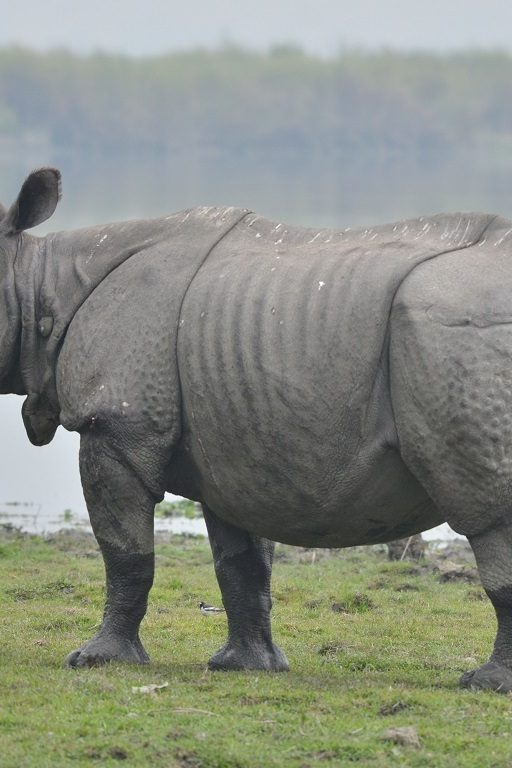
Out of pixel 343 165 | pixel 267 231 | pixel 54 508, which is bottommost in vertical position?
pixel 343 165

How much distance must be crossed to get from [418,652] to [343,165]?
8797 centimetres

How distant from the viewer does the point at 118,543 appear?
8781 mm

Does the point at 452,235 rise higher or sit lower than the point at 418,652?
higher

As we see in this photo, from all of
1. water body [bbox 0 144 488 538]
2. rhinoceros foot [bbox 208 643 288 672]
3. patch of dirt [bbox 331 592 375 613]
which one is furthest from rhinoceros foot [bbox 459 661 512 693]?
water body [bbox 0 144 488 538]

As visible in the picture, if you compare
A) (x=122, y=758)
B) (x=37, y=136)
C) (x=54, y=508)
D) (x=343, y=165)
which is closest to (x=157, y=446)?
(x=122, y=758)

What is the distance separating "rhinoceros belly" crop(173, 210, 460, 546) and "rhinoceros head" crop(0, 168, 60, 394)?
1054mm

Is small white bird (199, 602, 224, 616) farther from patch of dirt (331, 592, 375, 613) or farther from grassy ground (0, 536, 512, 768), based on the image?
patch of dirt (331, 592, 375, 613)

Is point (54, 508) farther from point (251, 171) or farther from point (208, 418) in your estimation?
point (251, 171)

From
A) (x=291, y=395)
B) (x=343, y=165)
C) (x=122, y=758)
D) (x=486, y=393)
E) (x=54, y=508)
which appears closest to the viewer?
(x=122, y=758)

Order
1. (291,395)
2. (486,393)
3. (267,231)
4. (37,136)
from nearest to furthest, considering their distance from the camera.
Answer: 1. (486,393)
2. (291,395)
3. (267,231)
4. (37,136)

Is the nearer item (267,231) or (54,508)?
(267,231)

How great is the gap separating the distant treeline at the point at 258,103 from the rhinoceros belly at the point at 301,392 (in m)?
78.5

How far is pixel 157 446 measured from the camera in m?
8.54

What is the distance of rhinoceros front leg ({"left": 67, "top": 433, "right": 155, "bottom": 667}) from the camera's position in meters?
8.66
